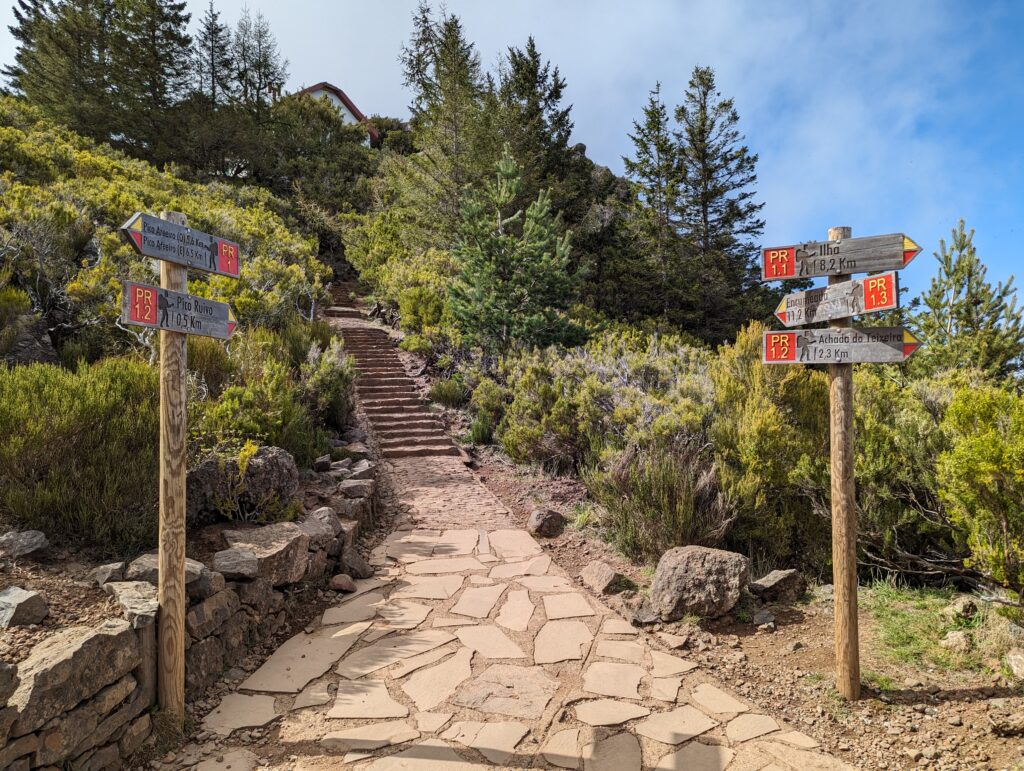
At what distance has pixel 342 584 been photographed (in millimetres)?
4801

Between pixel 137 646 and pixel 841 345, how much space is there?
4175 millimetres

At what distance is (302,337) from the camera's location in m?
10.3

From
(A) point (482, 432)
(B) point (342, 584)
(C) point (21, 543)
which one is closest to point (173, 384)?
(C) point (21, 543)

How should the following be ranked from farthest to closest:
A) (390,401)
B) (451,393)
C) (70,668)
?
(451,393) < (390,401) < (70,668)

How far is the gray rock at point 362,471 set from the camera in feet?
22.5

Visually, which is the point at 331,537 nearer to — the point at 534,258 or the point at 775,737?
the point at 775,737

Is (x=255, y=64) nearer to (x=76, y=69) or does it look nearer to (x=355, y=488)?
(x=76, y=69)

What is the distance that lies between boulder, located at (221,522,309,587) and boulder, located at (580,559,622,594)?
2.33 meters

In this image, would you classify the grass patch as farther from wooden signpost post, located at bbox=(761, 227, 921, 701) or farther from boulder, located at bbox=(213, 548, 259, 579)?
boulder, located at bbox=(213, 548, 259, 579)

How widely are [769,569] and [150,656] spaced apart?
4.57 m

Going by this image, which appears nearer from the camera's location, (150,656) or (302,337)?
(150,656)

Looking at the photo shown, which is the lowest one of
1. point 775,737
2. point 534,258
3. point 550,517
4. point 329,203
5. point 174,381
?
point 775,737

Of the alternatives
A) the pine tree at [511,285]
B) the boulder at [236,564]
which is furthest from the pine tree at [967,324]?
the boulder at [236,564]

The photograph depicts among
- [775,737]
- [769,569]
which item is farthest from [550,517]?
[775,737]
